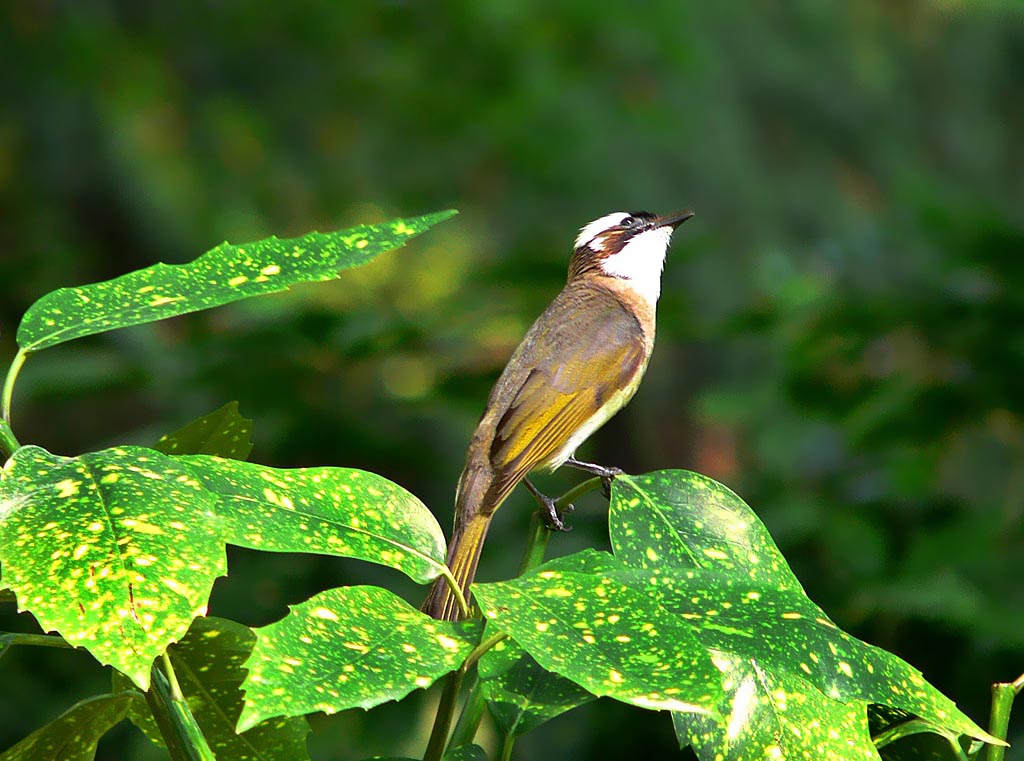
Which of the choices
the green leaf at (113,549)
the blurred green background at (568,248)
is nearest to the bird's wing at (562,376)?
the blurred green background at (568,248)

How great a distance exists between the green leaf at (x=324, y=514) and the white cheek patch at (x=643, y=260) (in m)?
2.56

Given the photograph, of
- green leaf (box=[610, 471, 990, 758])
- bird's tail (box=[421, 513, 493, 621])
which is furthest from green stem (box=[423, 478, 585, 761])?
bird's tail (box=[421, 513, 493, 621])

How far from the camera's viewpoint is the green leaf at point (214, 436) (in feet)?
4.32

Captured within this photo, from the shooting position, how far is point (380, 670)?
2.70 feet

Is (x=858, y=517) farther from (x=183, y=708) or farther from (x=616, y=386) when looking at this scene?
(x=183, y=708)

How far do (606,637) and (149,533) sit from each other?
326mm

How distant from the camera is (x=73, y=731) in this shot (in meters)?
1.16

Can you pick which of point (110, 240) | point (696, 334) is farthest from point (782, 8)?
point (110, 240)

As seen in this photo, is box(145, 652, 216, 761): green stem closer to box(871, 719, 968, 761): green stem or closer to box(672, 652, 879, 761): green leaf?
box(672, 652, 879, 761): green leaf

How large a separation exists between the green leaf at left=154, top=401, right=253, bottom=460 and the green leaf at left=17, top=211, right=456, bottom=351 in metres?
0.18

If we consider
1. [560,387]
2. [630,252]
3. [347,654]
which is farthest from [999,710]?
[630,252]

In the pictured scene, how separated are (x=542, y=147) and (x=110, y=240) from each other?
2602 millimetres

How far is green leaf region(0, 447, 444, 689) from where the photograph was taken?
755 mm

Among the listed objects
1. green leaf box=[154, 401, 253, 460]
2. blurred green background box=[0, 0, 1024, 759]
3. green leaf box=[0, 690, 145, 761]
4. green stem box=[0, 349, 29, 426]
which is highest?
green stem box=[0, 349, 29, 426]
